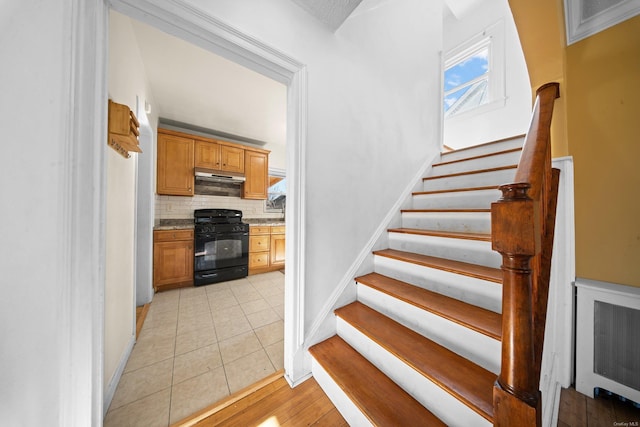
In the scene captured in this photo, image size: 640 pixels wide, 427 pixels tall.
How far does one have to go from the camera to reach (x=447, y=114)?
3574mm

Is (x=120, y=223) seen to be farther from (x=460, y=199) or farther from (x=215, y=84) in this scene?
(x=460, y=199)

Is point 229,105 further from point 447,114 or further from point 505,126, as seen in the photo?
point 505,126

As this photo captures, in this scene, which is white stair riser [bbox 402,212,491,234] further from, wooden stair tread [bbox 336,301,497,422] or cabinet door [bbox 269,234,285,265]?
cabinet door [bbox 269,234,285,265]

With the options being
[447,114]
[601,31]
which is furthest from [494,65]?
[601,31]

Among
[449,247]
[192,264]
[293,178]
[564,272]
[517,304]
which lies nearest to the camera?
[517,304]

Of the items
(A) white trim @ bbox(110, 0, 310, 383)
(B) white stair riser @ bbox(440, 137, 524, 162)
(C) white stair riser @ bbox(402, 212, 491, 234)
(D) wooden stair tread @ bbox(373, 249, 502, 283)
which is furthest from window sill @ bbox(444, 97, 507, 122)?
(A) white trim @ bbox(110, 0, 310, 383)

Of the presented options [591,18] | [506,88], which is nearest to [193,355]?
[591,18]

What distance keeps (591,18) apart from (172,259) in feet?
15.2

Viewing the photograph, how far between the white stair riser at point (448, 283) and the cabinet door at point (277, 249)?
2575mm

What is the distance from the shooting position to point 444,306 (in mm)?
1096

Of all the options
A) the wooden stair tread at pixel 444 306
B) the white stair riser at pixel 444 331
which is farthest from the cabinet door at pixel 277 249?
the white stair riser at pixel 444 331

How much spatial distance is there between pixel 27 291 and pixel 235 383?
3.77ft

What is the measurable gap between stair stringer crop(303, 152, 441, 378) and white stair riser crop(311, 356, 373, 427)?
8 cm

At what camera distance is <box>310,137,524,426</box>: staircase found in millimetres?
866
